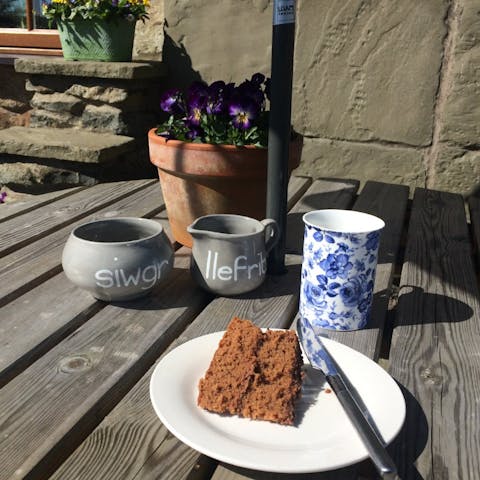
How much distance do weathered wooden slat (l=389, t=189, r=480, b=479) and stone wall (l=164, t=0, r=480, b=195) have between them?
0.86 meters

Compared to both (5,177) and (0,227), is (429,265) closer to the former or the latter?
(0,227)

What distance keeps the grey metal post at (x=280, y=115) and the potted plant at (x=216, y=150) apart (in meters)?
0.08

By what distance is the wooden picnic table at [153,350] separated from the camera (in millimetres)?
672

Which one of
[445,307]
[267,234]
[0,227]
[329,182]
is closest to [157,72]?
[329,182]

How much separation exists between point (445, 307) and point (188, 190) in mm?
630

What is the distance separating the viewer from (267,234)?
117cm

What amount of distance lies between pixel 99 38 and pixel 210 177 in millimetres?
1671

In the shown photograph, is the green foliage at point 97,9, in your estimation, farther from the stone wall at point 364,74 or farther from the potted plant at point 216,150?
the potted plant at point 216,150

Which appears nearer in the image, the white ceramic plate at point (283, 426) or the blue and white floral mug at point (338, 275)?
the white ceramic plate at point (283, 426)

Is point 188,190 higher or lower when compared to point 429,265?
higher

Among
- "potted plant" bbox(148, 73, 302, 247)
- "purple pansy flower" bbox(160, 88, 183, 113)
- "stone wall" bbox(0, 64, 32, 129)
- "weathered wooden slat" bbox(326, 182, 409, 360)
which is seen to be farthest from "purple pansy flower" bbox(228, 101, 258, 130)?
"stone wall" bbox(0, 64, 32, 129)

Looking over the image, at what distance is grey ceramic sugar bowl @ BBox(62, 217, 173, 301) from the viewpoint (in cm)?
99

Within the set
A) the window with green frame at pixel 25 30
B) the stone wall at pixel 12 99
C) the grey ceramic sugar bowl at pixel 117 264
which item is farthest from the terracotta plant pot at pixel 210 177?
the window with green frame at pixel 25 30

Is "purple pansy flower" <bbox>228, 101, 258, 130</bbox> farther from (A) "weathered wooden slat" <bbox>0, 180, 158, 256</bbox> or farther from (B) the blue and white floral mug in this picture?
(A) "weathered wooden slat" <bbox>0, 180, 158, 256</bbox>
